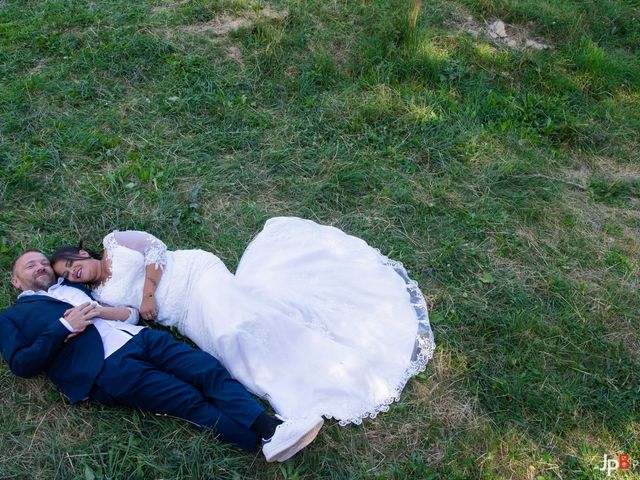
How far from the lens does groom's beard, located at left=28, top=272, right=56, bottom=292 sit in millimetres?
3575

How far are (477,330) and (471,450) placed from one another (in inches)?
35.2

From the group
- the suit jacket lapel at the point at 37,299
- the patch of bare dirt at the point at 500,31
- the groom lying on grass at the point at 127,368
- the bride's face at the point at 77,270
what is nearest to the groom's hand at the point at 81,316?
the groom lying on grass at the point at 127,368

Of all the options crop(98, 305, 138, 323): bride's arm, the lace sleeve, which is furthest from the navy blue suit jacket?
the lace sleeve

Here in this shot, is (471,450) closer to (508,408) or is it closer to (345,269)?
(508,408)

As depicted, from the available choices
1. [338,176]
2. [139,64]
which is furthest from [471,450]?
[139,64]

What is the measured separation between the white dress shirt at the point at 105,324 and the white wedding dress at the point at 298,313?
13cm

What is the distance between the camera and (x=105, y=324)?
346cm

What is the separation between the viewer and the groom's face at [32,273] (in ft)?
11.7

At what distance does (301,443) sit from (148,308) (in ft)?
4.54

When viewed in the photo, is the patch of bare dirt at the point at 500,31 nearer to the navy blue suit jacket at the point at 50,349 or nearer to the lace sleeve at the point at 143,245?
the lace sleeve at the point at 143,245

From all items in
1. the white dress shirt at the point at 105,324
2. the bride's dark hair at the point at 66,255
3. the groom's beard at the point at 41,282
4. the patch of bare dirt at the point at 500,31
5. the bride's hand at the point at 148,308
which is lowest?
Result: the bride's hand at the point at 148,308

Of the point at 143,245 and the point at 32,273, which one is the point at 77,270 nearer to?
the point at 32,273

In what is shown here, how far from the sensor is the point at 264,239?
4172 mm

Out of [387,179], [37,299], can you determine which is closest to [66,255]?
[37,299]
